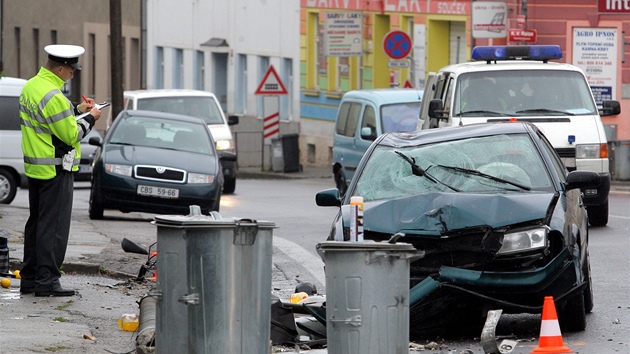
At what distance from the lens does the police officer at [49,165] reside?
1070 centimetres

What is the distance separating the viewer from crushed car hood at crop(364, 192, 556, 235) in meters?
9.44

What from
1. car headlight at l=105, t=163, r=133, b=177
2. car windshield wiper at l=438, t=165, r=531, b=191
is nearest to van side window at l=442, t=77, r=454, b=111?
car headlight at l=105, t=163, r=133, b=177

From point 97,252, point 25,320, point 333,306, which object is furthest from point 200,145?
point 333,306

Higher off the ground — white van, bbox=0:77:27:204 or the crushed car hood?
the crushed car hood

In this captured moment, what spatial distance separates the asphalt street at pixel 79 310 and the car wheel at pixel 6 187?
8879 millimetres

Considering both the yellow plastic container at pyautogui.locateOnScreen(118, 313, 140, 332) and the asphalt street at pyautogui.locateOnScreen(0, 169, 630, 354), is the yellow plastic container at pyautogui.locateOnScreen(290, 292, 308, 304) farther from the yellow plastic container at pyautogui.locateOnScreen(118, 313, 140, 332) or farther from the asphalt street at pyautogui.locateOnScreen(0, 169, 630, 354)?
the yellow plastic container at pyautogui.locateOnScreen(118, 313, 140, 332)

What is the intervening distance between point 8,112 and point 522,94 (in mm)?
9177

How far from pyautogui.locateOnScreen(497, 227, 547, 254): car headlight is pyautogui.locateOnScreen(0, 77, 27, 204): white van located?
50.3ft

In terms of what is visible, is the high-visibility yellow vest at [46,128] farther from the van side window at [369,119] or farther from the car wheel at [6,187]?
the car wheel at [6,187]

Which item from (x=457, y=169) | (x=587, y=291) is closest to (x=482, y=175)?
(x=457, y=169)

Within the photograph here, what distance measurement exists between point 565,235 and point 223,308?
282cm

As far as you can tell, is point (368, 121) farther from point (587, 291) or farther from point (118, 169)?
point (587, 291)

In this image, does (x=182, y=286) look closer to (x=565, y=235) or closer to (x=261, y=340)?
(x=261, y=340)

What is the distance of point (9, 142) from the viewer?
2403 centimetres
